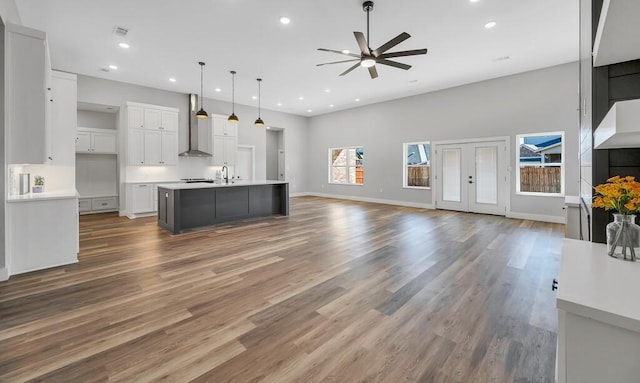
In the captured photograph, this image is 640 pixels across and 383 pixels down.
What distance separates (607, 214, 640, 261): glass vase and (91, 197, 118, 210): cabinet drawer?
33.0 ft

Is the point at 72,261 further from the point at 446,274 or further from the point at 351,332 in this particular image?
the point at 446,274

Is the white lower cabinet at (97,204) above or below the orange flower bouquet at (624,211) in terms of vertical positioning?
below

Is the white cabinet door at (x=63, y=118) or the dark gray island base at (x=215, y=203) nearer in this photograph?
the white cabinet door at (x=63, y=118)

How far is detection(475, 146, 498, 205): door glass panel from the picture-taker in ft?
23.9

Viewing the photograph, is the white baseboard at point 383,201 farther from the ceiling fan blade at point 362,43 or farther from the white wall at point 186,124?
the ceiling fan blade at point 362,43

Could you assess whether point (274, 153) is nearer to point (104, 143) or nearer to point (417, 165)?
point (104, 143)

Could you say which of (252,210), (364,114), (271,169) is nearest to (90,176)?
(252,210)

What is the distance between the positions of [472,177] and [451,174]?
584 millimetres

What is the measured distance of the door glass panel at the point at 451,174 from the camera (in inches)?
314

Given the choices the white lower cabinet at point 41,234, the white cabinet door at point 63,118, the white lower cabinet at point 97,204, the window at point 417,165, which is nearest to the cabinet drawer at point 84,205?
the white lower cabinet at point 97,204

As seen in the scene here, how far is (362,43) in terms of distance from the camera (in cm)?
376

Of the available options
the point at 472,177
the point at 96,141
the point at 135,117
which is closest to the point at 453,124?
the point at 472,177

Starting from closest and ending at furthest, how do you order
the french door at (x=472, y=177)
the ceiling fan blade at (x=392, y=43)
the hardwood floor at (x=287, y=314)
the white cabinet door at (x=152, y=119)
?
the hardwood floor at (x=287, y=314), the ceiling fan blade at (x=392, y=43), the french door at (x=472, y=177), the white cabinet door at (x=152, y=119)

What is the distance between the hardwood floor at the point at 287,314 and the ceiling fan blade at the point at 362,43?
2.88 m
